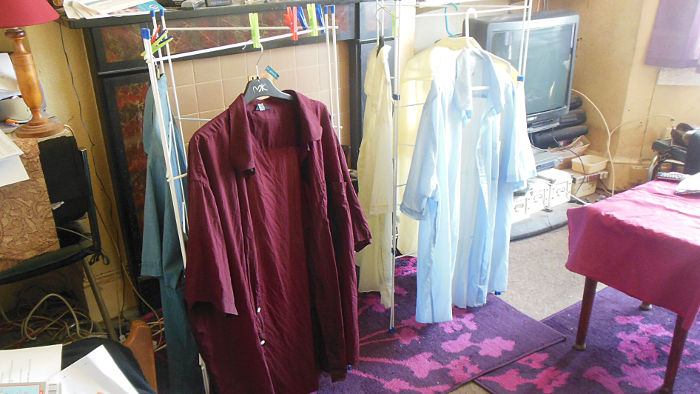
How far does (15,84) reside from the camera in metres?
1.91

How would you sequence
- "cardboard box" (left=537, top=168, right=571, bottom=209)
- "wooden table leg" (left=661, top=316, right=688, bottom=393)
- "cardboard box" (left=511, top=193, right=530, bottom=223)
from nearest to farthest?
"wooden table leg" (left=661, top=316, right=688, bottom=393), "cardboard box" (left=511, top=193, right=530, bottom=223), "cardboard box" (left=537, top=168, right=571, bottom=209)

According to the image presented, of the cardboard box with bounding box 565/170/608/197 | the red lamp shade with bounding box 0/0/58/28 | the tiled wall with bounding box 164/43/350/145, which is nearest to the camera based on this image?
the red lamp shade with bounding box 0/0/58/28

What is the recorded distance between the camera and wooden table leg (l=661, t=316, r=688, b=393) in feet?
5.85

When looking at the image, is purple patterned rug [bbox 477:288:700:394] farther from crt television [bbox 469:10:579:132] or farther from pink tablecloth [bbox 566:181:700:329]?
crt television [bbox 469:10:579:132]

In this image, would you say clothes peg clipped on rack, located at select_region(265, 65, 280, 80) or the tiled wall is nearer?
clothes peg clipped on rack, located at select_region(265, 65, 280, 80)

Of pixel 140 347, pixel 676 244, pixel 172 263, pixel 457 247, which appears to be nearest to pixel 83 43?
pixel 172 263

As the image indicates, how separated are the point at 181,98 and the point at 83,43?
40 centimetres

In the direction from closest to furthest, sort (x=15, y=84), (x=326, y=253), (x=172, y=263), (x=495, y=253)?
(x=172, y=263) → (x=326, y=253) → (x=15, y=84) → (x=495, y=253)

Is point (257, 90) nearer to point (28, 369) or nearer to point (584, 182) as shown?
point (28, 369)

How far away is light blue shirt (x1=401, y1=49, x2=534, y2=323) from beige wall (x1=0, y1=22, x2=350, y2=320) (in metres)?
0.74

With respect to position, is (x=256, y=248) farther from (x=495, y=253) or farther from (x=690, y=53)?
(x=690, y=53)

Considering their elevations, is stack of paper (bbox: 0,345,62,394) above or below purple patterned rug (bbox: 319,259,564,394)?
above

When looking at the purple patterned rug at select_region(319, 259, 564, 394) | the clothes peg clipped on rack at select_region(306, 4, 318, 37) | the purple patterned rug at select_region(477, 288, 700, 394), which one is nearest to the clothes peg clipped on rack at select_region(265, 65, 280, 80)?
the clothes peg clipped on rack at select_region(306, 4, 318, 37)

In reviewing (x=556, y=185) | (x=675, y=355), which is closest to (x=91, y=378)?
(x=675, y=355)
